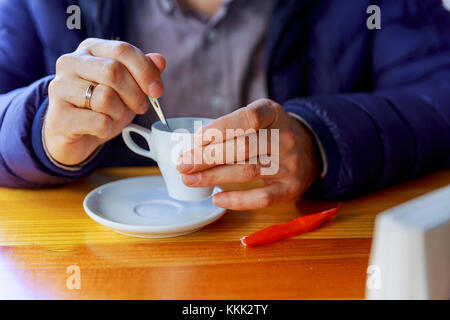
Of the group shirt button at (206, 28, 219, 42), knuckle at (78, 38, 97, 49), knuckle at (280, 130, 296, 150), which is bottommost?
knuckle at (280, 130, 296, 150)

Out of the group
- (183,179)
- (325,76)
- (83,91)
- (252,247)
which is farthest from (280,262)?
(325,76)

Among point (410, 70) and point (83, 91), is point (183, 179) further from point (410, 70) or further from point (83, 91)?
point (410, 70)

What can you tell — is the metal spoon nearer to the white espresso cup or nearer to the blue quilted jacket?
the white espresso cup

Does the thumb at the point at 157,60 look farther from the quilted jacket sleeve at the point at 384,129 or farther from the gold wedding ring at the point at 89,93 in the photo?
the quilted jacket sleeve at the point at 384,129

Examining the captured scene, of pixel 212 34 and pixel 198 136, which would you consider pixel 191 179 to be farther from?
pixel 212 34

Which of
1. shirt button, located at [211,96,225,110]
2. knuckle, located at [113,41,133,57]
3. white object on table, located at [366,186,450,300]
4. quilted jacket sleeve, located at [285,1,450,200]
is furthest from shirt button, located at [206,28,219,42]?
white object on table, located at [366,186,450,300]

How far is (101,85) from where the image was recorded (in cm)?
53

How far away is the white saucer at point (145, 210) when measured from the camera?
0.49 metres

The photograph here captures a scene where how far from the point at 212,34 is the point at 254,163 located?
47cm

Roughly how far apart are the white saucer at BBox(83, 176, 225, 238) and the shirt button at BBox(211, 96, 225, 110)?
1.02 feet

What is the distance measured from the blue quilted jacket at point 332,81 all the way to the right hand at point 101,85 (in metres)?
0.06

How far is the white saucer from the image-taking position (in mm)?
487

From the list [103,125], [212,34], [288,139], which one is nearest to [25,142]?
[103,125]
